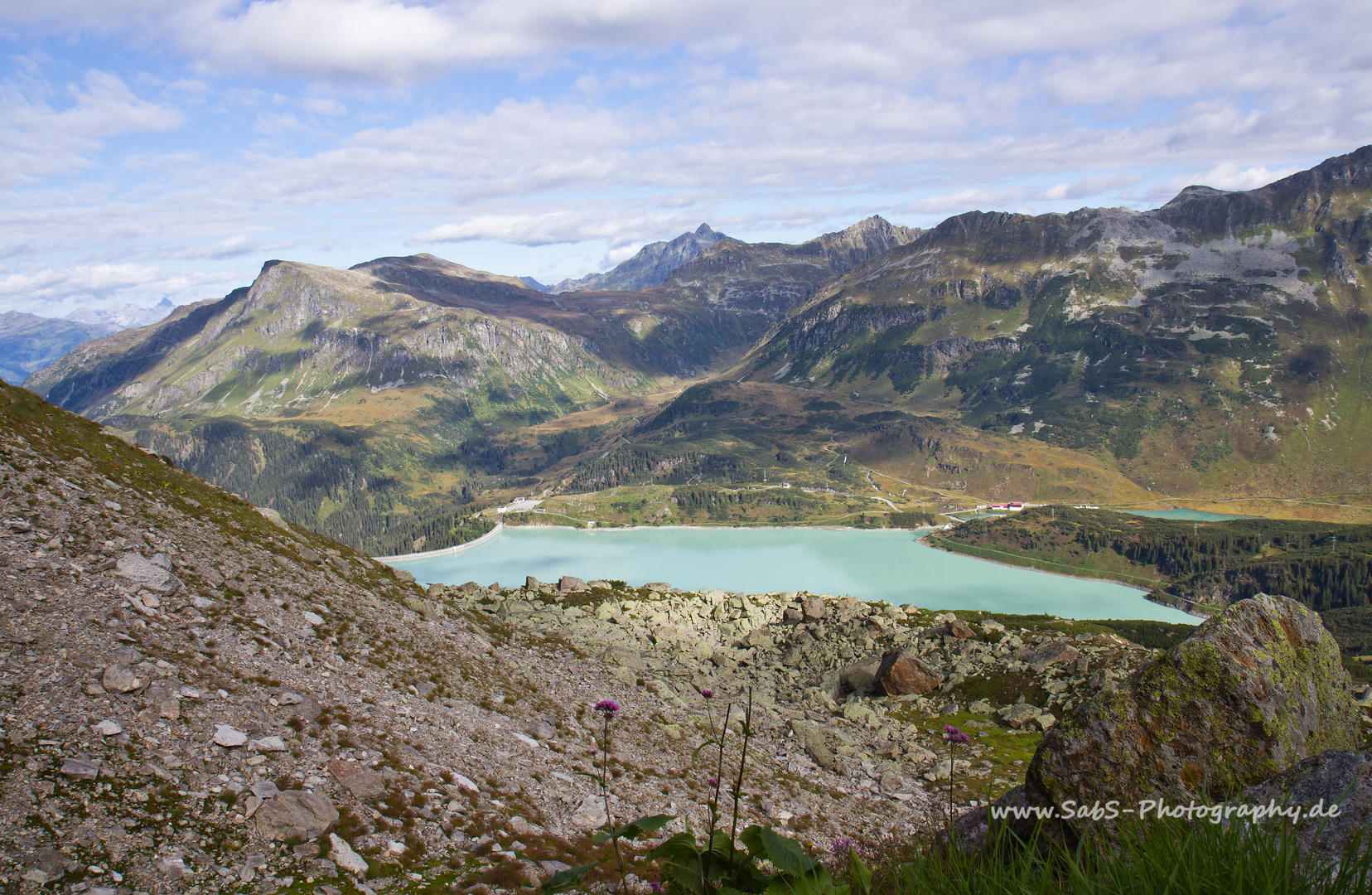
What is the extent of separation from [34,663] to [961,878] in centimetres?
1478

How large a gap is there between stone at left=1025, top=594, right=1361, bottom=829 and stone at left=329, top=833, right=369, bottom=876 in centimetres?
1005

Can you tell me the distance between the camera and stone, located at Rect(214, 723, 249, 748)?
1193 cm

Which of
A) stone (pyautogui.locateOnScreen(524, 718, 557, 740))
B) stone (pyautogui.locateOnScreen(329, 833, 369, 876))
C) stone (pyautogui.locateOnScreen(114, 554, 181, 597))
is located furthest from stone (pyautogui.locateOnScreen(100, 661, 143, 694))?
stone (pyautogui.locateOnScreen(524, 718, 557, 740))

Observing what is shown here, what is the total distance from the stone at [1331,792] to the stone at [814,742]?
65.4 feet

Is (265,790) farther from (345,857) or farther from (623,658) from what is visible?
(623,658)

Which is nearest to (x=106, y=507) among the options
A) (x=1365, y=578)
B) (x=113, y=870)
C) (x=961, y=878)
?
(x=113, y=870)

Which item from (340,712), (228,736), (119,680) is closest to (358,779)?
(228,736)

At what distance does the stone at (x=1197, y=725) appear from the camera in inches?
393

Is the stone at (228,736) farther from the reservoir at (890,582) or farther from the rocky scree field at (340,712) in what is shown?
the reservoir at (890,582)

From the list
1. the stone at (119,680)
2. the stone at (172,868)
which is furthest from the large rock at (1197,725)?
the stone at (119,680)

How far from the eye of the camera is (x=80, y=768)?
9.77m

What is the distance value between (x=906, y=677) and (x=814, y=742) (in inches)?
372

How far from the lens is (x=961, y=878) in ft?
12.6

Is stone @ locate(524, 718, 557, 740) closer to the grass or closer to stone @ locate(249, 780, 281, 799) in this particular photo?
stone @ locate(249, 780, 281, 799)
